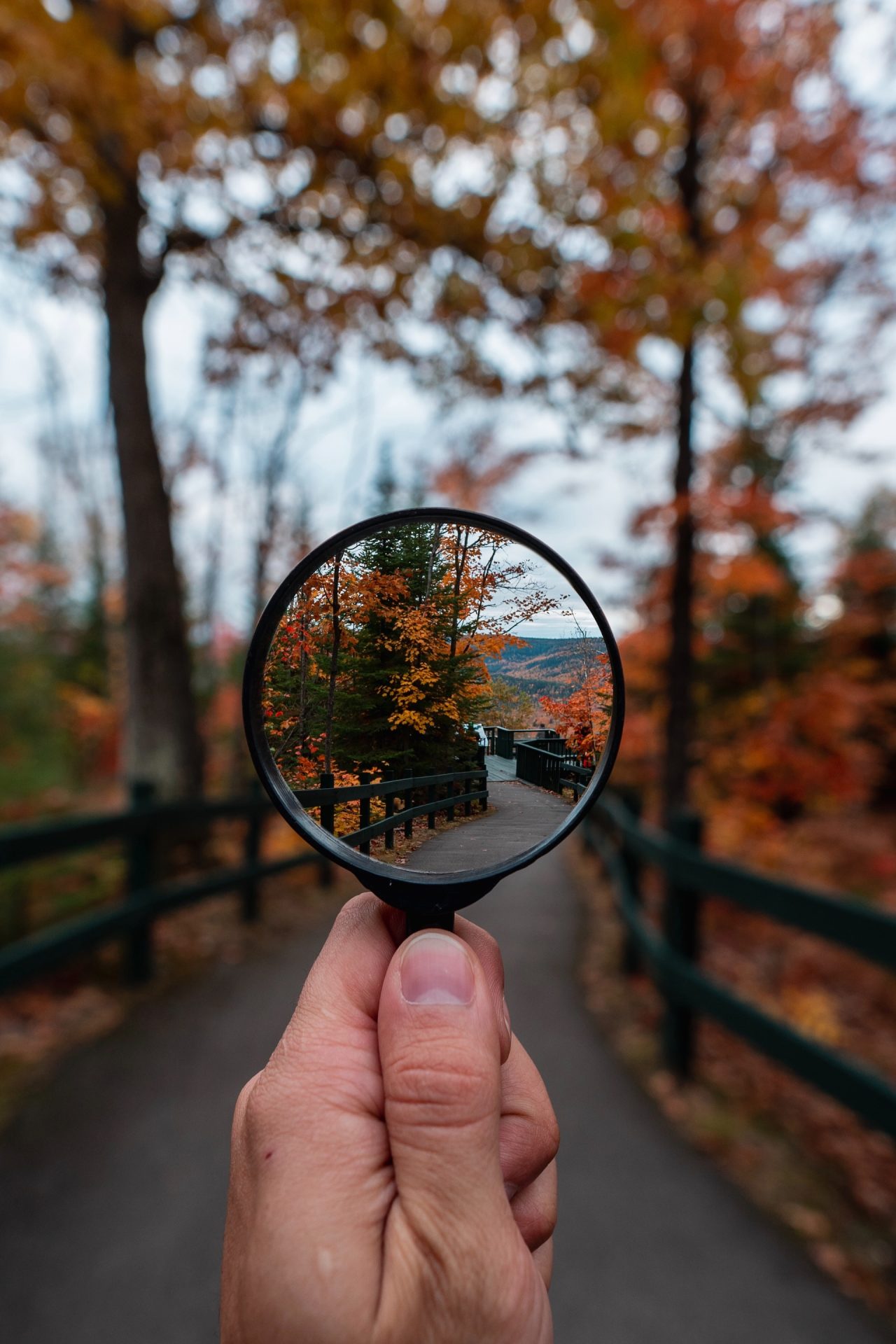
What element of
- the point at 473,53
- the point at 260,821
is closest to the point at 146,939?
the point at 260,821

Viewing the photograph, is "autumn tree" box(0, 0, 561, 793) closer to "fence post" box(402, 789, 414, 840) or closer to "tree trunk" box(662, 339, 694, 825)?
"tree trunk" box(662, 339, 694, 825)

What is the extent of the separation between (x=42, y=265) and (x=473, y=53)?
413cm

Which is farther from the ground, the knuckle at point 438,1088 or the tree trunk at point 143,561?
the tree trunk at point 143,561

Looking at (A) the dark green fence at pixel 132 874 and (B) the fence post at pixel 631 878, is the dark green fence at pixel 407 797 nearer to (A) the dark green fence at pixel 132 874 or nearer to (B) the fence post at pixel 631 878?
(A) the dark green fence at pixel 132 874

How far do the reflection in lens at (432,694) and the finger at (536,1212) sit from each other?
419 millimetres

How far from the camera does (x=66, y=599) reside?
1247cm

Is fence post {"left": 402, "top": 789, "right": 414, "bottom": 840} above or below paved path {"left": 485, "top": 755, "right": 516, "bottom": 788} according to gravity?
below

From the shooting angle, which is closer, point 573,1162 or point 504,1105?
point 504,1105

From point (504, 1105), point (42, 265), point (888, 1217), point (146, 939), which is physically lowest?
point (888, 1217)

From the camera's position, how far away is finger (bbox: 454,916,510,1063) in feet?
2.52

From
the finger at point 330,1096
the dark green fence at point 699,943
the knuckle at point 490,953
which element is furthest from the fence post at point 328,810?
the dark green fence at point 699,943

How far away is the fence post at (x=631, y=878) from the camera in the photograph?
5059 millimetres

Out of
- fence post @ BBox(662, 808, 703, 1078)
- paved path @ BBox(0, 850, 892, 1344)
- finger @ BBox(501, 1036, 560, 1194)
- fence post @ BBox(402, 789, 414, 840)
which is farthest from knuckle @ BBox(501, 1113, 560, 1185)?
fence post @ BBox(662, 808, 703, 1078)

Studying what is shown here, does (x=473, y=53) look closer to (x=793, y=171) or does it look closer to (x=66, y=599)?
(x=793, y=171)
